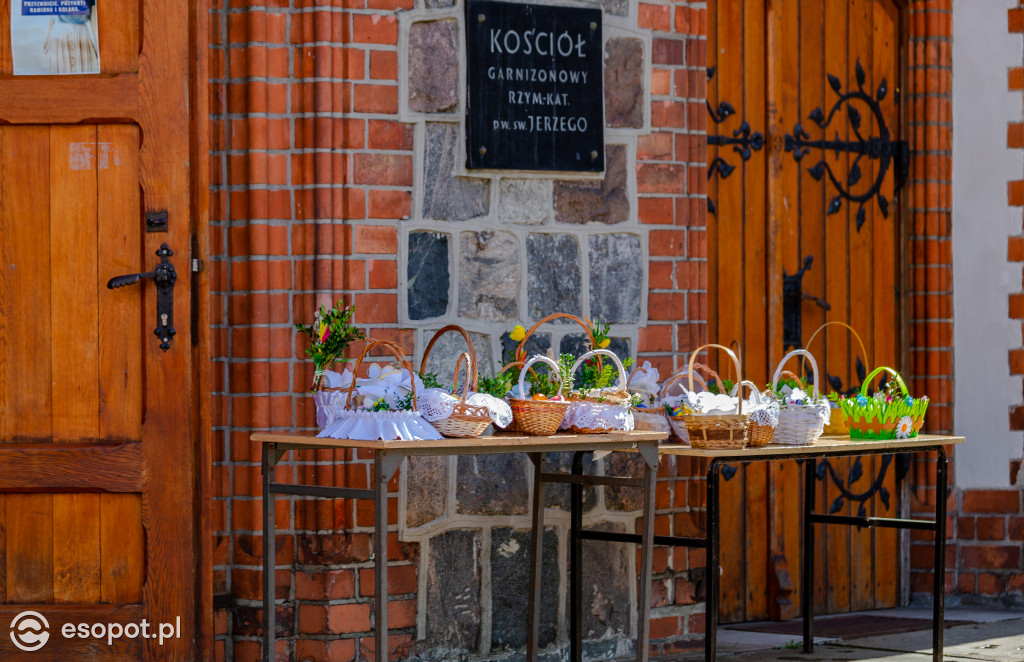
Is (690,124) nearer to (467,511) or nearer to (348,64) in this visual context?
(348,64)

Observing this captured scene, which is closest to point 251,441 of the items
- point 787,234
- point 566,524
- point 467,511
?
point 467,511

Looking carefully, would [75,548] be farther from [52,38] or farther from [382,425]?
[52,38]

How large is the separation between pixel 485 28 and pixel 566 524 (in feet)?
5.99

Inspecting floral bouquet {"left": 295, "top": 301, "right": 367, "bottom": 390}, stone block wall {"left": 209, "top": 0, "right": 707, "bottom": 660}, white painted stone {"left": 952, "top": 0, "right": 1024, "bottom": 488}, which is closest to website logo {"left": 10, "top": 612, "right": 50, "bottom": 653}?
stone block wall {"left": 209, "top": 0, "right": 707, "bottom": 660}

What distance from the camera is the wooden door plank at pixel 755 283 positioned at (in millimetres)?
5668

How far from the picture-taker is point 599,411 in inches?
164

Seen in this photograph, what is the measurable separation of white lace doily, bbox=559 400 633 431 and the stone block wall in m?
0.66

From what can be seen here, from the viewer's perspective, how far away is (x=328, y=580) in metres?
4.52

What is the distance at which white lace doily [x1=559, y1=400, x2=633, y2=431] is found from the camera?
4160 millimetres

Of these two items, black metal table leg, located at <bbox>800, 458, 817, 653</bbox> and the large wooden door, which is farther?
black metal table leg, located at <bbox>800, 458, 817, 653</bbox>

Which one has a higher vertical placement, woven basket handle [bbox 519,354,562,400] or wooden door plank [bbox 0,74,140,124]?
wooden door plank [bbox 0,74,140,124]

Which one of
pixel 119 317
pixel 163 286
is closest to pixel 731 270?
pixel 163 286

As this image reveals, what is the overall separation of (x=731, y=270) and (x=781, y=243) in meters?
0.29

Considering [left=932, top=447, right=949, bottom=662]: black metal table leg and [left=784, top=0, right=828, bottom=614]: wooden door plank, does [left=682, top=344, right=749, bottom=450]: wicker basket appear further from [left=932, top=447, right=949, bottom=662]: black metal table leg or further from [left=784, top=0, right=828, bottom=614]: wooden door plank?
[left=784, top=0, right=828, bottom=614]: wooden door plank
